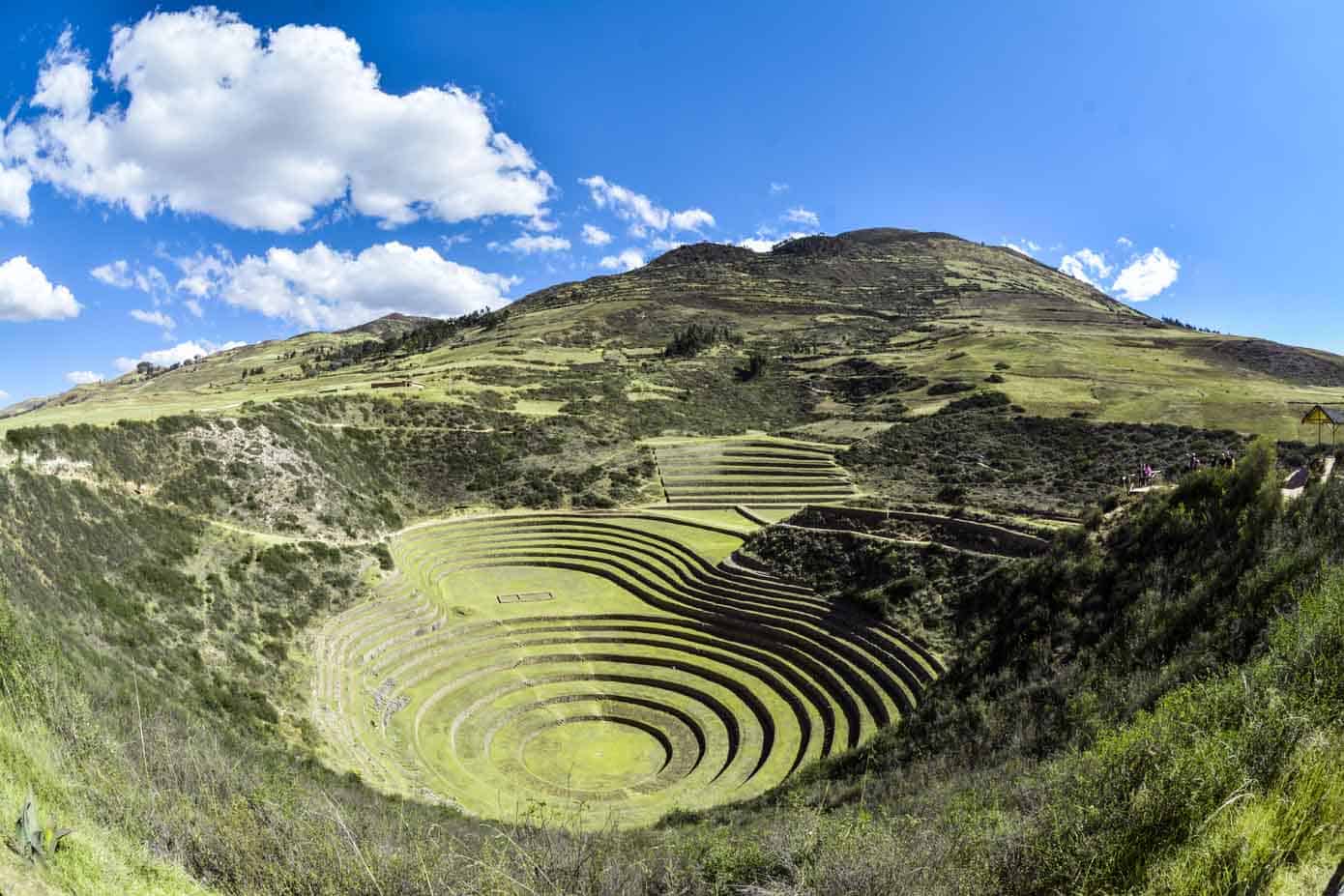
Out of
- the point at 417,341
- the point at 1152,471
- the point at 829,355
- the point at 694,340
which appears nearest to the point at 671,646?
the point at 1152,471

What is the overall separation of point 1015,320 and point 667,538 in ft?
311

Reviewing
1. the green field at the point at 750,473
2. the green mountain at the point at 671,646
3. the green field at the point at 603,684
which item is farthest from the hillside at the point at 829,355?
the green field at the point at 603,684

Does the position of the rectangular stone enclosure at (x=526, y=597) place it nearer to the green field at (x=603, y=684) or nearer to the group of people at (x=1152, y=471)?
the green field at (x=603, y=684)

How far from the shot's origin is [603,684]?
2175cm

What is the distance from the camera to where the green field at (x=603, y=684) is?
665 inches

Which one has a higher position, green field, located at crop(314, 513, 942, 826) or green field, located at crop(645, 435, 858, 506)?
green field, located at crop(645, 435, 858, 506)

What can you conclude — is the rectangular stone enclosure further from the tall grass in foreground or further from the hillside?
the hillside

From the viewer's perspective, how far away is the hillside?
4784 centimetres

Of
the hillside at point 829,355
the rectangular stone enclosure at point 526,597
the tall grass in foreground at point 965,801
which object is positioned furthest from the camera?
the hillside at point 829,355

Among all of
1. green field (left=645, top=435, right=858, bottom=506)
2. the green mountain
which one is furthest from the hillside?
green field (left=645, top=435, right=858, bottom=506)

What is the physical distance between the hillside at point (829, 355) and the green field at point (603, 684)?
17.2 metres

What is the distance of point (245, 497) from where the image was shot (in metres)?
28.1

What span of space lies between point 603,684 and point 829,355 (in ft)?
243

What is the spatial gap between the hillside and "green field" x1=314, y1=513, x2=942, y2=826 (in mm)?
17198
